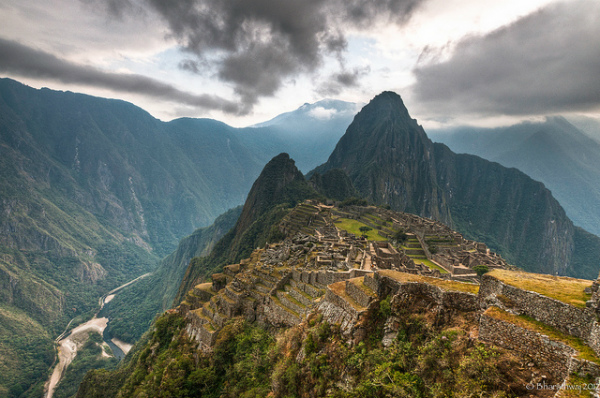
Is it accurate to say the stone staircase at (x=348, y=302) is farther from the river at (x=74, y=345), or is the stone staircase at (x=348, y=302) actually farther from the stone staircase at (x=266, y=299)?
the river at (x=74, y=345)

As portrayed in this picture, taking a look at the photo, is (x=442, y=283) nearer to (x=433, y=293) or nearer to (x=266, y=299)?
(x=433, y=293)

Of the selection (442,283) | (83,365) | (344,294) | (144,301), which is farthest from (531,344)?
(144,301)

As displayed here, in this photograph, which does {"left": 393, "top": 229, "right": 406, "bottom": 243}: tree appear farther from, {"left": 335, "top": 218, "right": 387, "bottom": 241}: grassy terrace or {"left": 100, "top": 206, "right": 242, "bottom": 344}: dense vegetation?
{"left": 100, "top": 206, "right": 242, "bottom": 344}: dense vegetation

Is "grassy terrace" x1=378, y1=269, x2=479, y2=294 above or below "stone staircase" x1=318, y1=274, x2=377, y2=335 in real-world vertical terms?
above

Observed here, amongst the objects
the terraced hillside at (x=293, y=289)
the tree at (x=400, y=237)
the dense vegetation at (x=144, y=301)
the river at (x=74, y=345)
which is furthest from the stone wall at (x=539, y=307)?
the river at (x=74, y=345)

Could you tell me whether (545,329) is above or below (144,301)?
above

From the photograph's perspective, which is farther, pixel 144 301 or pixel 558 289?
pixel 144 301

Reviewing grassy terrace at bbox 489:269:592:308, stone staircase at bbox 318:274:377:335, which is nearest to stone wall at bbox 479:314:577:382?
grassy terrace at bbox 489:269:592:308
